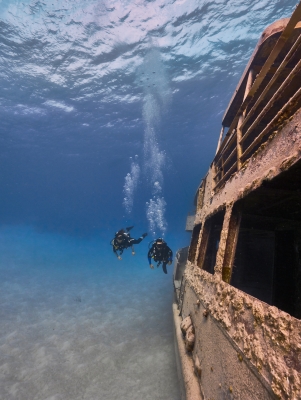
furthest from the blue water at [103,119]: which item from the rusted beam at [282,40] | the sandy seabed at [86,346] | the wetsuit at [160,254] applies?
the rusted beam at [282,40]

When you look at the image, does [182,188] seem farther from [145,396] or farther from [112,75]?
[145,396]

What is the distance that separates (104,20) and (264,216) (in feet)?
55.2

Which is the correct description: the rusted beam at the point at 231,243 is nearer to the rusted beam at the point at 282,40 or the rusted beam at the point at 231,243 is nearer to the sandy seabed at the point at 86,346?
the rusted beam at the point at 282,40

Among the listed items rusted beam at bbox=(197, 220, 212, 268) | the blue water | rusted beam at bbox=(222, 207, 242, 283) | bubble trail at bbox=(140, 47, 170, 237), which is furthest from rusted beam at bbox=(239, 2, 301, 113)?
bubble trail at bbox=(140, 47, 170, 237)

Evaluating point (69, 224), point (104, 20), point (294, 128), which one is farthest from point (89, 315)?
point (69, 224)

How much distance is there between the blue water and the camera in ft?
19.2

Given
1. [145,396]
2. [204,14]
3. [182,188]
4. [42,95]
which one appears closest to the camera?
[145,396]

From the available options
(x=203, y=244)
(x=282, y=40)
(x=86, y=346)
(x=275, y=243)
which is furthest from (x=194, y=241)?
(x=86, y=346)

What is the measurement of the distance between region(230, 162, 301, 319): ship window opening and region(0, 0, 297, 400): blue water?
298 cm

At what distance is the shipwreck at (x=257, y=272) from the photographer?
58.2 inches

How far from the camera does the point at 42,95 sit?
898 inches

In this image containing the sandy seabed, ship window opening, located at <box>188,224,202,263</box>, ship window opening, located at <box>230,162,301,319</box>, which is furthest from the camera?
ship window opening, located at <box>188,224,202,263</box>

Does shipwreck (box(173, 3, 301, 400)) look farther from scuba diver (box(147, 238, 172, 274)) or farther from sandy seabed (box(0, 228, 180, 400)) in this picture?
scuba diver (box(147, 238, 172, 274))

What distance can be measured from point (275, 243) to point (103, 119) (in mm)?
28038
